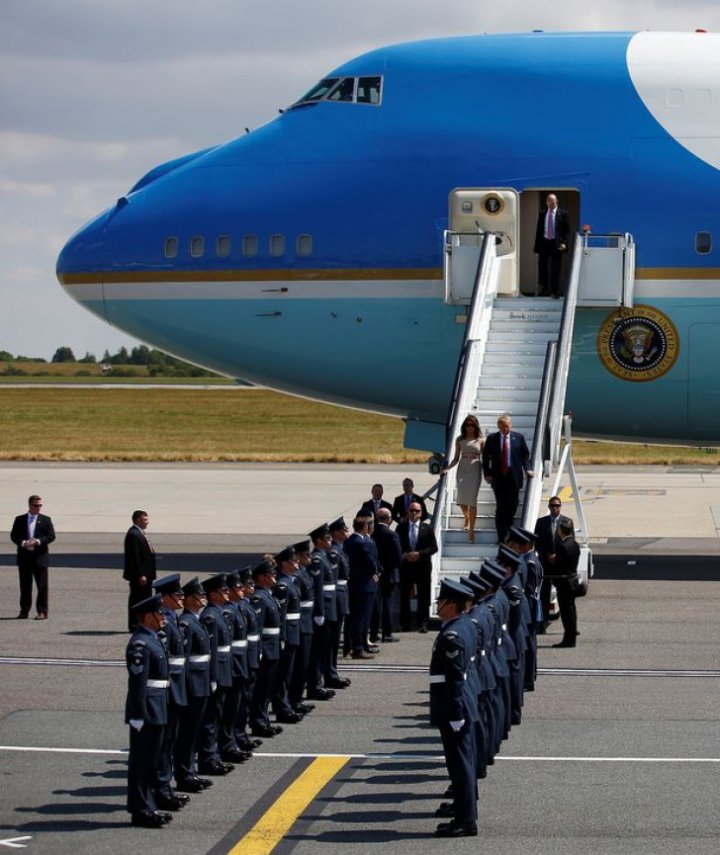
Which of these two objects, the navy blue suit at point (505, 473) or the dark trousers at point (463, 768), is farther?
the navy blue suit at point (505, 473)

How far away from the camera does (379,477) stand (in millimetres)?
48156

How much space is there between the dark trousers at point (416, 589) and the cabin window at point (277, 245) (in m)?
6.77

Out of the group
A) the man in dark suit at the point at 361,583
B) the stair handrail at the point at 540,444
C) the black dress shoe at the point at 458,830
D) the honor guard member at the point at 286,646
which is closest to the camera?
A: the black dress shoe at the point at 458,830

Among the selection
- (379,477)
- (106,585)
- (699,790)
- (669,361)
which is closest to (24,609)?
(106,585)

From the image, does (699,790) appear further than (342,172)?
No

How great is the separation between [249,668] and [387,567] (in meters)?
6.36

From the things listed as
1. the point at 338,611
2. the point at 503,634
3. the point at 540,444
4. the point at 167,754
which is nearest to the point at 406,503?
the point at 540,444

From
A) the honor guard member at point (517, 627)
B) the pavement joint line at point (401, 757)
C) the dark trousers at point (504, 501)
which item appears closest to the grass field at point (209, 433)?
the dark trousers at point (504, 501)

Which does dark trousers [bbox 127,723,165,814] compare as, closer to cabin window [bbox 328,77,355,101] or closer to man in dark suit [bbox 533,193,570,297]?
man in dark suit [bbox 533,193,570,297]

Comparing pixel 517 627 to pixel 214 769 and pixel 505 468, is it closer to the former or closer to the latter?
pixel 214 769

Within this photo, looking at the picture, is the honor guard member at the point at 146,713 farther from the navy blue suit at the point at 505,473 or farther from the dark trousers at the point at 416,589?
the navy blue suit at the point at 505,473

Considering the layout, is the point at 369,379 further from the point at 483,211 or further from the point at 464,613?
the point at 464,613

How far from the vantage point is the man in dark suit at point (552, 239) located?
25.4m

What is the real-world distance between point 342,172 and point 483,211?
8.17ft
